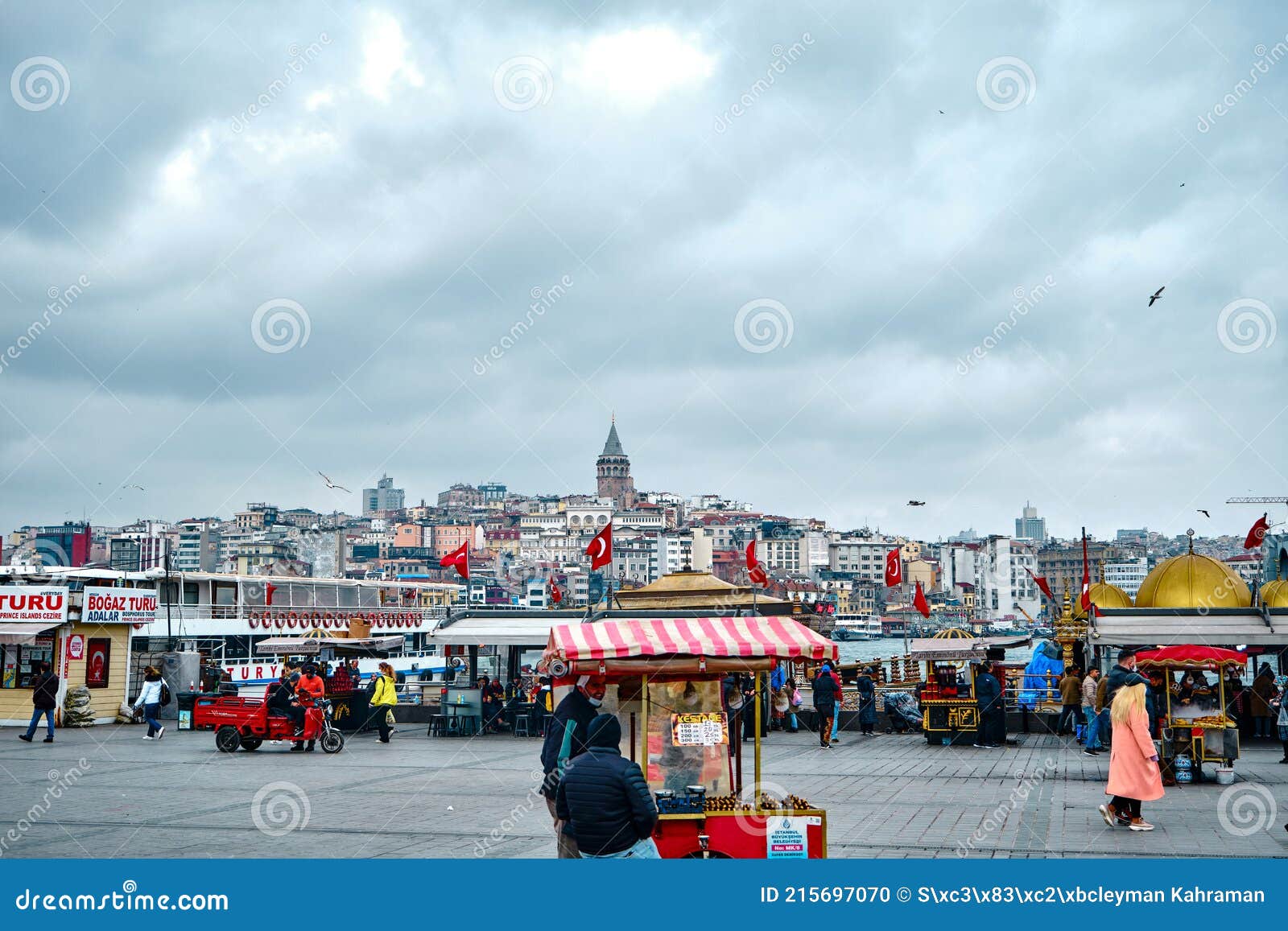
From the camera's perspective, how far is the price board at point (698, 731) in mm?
8992

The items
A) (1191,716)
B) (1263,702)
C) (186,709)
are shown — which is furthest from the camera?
(186,709)

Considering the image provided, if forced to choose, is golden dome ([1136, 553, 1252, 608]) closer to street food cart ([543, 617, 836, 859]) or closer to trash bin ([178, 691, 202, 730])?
trash bin ([178, 691, 202, 730])

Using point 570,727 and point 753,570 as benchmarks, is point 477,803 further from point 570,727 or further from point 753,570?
point 753,570

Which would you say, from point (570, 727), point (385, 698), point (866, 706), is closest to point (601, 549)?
point (385, 698)

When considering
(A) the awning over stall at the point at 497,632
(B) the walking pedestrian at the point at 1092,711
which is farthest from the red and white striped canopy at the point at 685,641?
(A) the awning over stall at the point at 497,632

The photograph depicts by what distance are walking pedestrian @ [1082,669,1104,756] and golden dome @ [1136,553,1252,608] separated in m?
6.22

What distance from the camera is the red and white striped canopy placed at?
834 cm

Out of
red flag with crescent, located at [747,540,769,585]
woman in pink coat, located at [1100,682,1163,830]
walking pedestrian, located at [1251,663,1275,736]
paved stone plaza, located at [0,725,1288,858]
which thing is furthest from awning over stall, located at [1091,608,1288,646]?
woman in pink coat, located at [1100,682,1163,830]

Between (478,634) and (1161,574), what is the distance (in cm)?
1639

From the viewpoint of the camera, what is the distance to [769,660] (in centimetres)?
874

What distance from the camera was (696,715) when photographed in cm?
909

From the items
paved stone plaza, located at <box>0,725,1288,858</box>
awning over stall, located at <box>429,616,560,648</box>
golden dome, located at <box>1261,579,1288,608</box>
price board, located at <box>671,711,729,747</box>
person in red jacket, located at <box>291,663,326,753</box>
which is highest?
golden dome, located at <box>1261,579,1288,608</box>

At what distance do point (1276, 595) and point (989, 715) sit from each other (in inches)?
438

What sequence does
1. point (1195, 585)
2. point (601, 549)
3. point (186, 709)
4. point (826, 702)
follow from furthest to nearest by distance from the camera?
point (1195, 585)
point (601, 549)
point (186, 709)
point (826, 702)
